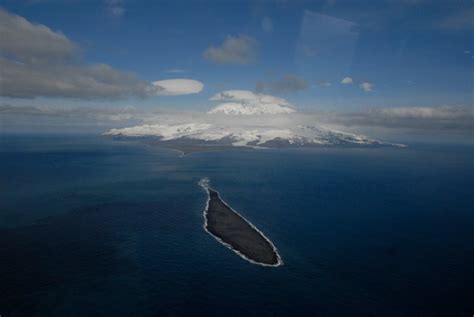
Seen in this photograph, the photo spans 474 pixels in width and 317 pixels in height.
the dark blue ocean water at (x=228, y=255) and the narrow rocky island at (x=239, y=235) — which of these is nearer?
the dark blue ocean water at (x=228, y=255)

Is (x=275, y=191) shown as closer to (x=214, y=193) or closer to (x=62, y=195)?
(x=214, y=193)

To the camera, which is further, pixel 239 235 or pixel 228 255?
pixel 239 235

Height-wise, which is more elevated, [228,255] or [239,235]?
[239,235]

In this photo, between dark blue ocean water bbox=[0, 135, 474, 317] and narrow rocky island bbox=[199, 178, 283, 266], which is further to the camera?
narrow rocky island bbox=[199, 178, 283, 266]
